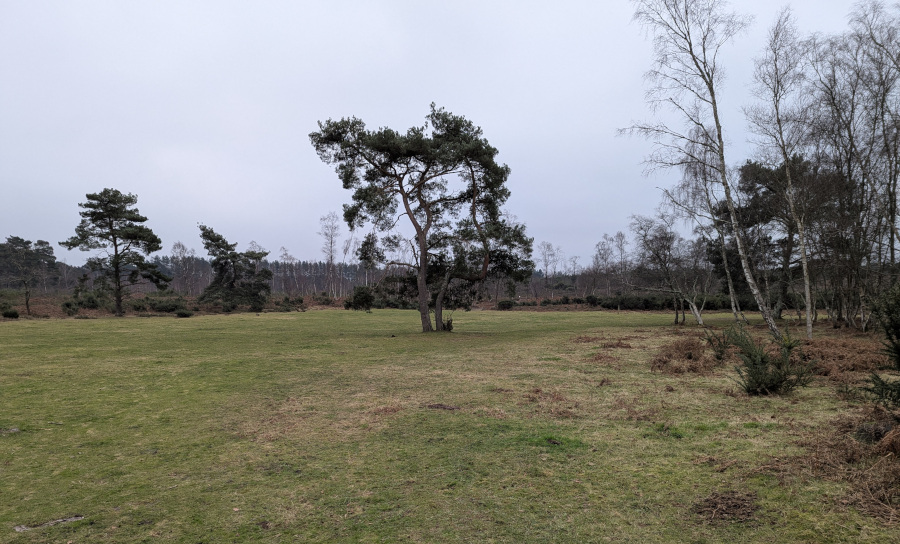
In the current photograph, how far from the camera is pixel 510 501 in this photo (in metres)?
3.80

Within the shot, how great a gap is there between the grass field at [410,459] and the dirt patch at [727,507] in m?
0.03

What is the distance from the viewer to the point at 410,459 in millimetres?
4934

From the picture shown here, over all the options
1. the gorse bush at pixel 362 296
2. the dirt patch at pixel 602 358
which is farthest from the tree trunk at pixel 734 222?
the gorse bush at pixel 362 296

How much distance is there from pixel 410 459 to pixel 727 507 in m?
3.02

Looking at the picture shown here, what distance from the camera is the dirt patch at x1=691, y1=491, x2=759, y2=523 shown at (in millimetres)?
3363

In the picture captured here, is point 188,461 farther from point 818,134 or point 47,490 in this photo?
point 818,134

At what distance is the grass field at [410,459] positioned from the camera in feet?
11.0

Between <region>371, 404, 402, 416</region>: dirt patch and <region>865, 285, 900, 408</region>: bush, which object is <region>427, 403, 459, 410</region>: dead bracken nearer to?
<region>371, 404, 402, 416</region>: dirt patch

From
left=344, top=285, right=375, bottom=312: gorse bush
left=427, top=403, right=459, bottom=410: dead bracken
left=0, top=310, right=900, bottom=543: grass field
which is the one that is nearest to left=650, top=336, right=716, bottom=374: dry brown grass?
left=0, top=310, right=900, bottom=543: grass field

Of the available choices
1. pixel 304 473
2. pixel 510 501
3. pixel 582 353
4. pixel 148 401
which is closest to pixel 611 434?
pixel 510 501

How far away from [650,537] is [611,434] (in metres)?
2.67

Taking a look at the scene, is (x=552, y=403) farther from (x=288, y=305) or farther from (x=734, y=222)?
(x=288, y=305)

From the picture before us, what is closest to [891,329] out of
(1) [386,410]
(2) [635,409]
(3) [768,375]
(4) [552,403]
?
(3) [768,375]

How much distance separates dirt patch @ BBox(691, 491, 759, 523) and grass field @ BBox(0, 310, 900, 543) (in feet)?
0.10
